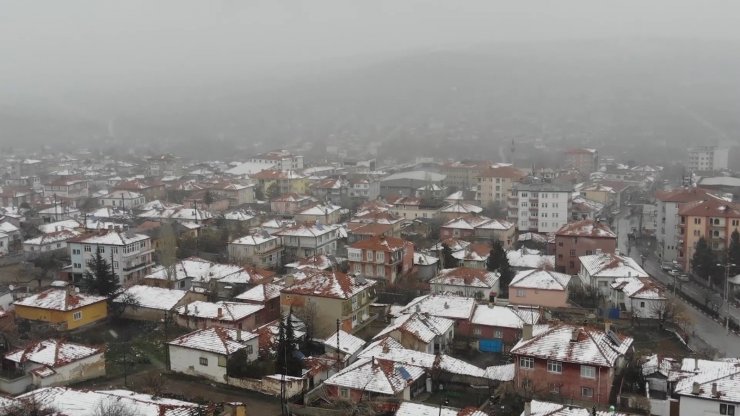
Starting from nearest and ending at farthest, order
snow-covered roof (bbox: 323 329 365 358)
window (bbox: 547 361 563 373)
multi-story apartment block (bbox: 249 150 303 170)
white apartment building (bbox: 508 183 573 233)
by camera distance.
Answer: window (bbox: 547 361 563 373) → snow-covered roof (bbox: 323 329 365 358) → white apartment building (bbox: 508 183 573 233) → multi-story apartment block (bbox: 249 150 303 170)

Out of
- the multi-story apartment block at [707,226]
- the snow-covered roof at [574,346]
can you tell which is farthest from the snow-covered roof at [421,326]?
the multi-story apartment block at [707,226]

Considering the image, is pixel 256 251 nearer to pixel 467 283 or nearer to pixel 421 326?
pixel 467 283

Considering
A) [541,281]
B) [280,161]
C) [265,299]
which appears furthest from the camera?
[280,161]

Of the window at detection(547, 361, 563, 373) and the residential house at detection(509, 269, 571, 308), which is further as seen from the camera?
the residential house at detection(509, 269, 571, 308)

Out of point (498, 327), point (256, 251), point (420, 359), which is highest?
point (420, 359)

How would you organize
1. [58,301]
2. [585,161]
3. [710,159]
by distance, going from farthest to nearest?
[710,159] < [585,161] < [58,301]

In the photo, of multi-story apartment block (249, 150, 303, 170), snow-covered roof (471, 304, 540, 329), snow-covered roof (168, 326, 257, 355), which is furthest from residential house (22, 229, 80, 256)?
multi-story apartment block (249, 150, 303, 170)

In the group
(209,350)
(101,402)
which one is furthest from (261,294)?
(101,402)

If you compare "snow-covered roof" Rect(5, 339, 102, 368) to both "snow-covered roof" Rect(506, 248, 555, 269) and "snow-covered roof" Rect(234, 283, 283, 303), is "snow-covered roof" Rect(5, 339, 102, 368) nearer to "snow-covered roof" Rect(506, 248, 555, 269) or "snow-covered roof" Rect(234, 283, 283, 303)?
"snow-covered roof" Rect(234, 283, 283, 303)
